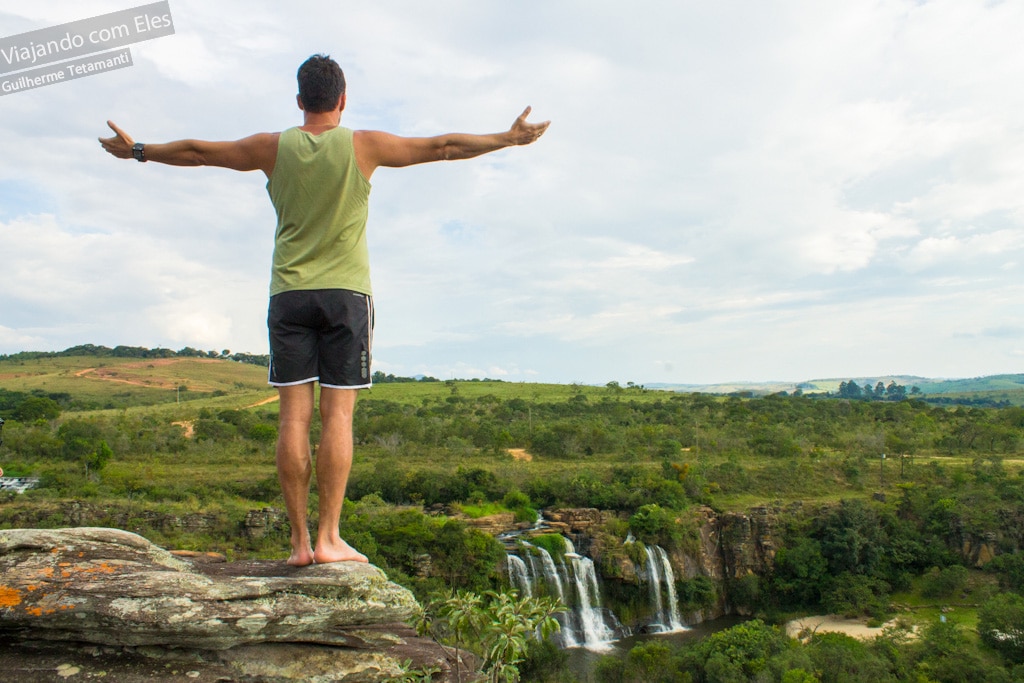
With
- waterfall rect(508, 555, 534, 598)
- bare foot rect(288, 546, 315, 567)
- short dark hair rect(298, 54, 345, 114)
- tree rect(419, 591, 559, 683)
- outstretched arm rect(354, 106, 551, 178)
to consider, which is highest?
short dark hair rect(298, 54, 345, 114)

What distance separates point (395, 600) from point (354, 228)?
7.96 ft

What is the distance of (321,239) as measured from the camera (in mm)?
4637

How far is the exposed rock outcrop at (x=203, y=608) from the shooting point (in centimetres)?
414

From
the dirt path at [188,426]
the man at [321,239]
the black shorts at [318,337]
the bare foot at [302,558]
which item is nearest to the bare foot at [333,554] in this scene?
the bare foot at [302,558]

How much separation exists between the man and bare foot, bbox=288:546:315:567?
296mm

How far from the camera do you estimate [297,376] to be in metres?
4.65

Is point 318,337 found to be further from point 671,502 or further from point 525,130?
point 671,502

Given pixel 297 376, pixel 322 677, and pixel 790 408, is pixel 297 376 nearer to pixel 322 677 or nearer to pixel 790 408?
pixel 322 677

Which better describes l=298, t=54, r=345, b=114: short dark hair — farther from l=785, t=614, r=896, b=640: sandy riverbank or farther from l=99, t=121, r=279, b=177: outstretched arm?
l=785, t=614, r=896, b=640: sandy riverbank

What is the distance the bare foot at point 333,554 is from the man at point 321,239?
0.19 metres

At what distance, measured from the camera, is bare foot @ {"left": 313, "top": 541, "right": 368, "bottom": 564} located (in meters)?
4.93

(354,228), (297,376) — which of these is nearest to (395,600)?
(297,376)

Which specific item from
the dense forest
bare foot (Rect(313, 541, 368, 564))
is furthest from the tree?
the dense forest

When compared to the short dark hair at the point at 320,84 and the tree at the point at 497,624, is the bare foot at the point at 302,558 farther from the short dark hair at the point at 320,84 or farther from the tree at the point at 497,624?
the short dark hair at the point at 320,84
